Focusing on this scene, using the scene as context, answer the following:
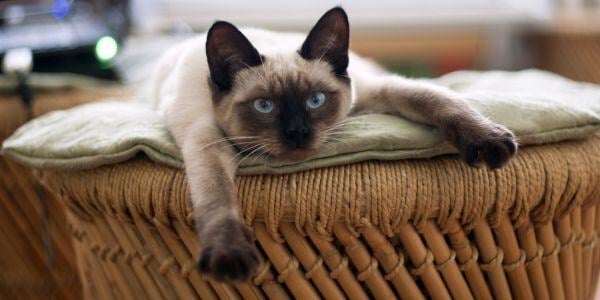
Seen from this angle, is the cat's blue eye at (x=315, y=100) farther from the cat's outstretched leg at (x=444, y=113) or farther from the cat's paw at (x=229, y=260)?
the cat's paw at (x=229, y=260)

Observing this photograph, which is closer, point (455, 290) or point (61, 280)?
point (455, 290)

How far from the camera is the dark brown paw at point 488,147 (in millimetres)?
855

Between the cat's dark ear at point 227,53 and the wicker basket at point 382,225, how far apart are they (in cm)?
22

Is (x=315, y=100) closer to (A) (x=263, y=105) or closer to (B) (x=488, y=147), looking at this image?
(A) (x=263, y=105)

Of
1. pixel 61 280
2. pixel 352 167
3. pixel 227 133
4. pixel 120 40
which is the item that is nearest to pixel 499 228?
pixel 352 167

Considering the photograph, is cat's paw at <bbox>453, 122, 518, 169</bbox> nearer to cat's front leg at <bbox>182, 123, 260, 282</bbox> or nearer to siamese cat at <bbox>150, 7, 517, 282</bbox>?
siamese cat at <bbox>150, 7, 517, 282</bbox>

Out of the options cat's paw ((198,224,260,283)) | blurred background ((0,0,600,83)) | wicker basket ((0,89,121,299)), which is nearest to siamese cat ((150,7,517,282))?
cat's paw ((198,224,260,283))

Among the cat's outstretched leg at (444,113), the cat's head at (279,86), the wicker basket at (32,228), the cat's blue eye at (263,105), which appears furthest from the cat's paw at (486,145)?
the wicker basket at (32,228)

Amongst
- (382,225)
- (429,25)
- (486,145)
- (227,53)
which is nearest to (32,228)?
(227,53)

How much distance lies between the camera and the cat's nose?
3.04 ft

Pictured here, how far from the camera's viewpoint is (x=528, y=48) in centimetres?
303

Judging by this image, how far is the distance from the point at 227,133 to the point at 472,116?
0.45 m

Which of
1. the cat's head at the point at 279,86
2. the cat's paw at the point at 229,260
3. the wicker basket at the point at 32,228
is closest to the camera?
the cat's paw at the point at 229,260

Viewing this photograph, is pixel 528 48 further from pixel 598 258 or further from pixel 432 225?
pixel 432 225
